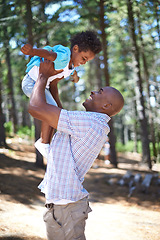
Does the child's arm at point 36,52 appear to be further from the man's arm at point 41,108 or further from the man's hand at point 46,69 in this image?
the man's arm at point 41,108

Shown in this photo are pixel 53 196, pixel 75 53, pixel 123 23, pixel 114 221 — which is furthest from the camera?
pixel 123 23

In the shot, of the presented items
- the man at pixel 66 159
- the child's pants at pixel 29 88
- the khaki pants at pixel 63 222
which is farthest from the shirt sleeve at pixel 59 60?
the khaki pants at pixel 63 222

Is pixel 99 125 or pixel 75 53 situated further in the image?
pixel 75 53

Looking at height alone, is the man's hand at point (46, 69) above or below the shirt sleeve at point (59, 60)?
below

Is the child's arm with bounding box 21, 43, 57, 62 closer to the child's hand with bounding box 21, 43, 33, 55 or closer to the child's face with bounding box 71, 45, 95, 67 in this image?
the child's hand with bounding box 21, 43, 33, 55

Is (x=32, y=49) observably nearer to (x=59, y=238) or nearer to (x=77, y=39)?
(x=77, y=39)

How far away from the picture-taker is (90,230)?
5.38 m

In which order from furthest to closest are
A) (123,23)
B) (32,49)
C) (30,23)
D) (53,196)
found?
(123,23), (30,23), (32,49), (53,196)

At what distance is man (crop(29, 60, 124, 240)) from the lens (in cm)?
186

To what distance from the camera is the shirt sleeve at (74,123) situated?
1861 millimetres

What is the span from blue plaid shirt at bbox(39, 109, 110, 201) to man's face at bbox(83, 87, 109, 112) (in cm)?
14

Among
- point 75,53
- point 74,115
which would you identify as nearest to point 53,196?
point 74,115

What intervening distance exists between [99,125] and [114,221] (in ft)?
15.4

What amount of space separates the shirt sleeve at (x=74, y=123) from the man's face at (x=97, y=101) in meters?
0.21
